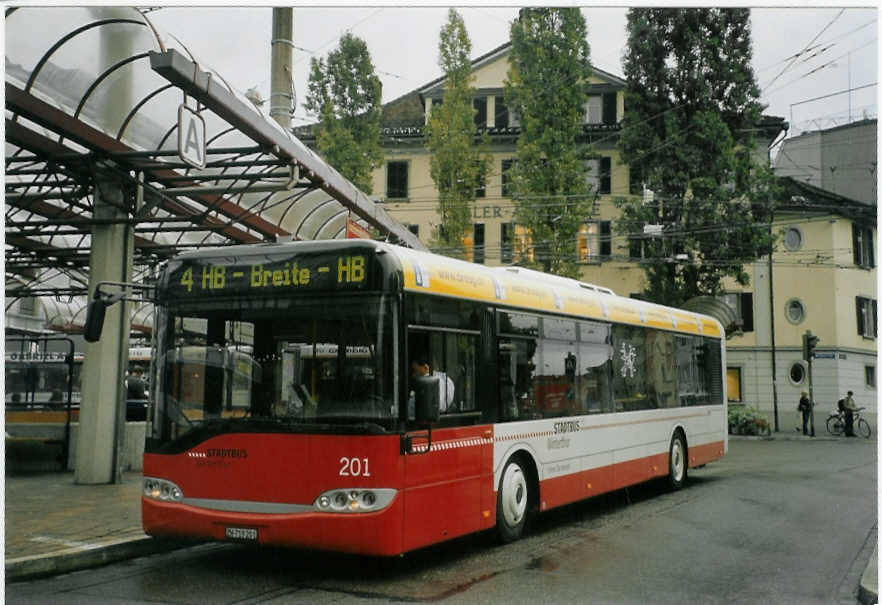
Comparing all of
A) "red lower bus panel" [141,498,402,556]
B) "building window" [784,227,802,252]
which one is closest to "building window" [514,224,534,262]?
"building window" [784,227,802,252]

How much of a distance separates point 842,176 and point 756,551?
19348 millimetres

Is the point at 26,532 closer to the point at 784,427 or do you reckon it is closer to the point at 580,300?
the point at 580,300

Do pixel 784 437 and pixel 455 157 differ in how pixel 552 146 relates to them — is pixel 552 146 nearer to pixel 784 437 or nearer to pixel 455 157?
pixel 455 157

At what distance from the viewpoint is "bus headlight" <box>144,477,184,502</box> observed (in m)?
8.24

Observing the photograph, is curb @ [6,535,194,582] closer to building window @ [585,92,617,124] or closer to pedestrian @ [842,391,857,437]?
pedestrian @ [842,391,857,437]

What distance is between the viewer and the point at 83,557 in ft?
27.7

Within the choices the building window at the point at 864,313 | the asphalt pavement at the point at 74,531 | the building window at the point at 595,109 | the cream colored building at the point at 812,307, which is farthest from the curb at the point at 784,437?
the asphalt pavement at the point at 74,531

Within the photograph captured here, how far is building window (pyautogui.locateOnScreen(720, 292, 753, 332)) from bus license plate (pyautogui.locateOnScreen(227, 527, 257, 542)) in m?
36.8

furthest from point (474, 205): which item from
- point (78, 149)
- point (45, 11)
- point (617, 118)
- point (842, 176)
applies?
point (45, 11)

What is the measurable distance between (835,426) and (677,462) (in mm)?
19258

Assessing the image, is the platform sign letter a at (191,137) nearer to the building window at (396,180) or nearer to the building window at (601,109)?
the building window at (396,180)

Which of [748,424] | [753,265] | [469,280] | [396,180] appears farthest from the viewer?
[396,180]

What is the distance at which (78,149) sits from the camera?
13.2 m

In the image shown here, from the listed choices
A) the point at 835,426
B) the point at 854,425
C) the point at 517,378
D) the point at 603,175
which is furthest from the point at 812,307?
the point at 517,378
